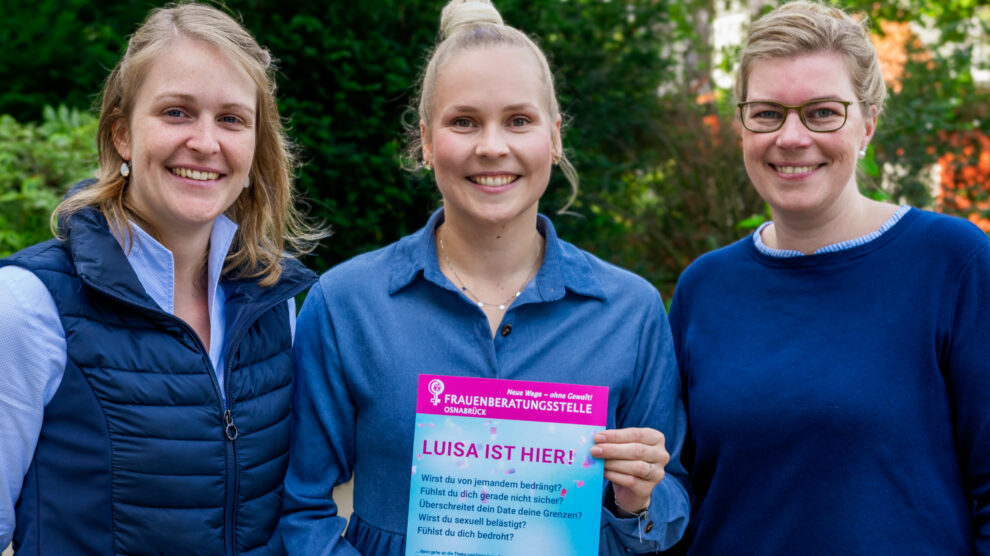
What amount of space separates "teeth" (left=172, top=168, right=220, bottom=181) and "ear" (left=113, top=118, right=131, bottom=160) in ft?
0.49

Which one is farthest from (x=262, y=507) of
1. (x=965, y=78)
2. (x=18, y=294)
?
(x=965, y=78)

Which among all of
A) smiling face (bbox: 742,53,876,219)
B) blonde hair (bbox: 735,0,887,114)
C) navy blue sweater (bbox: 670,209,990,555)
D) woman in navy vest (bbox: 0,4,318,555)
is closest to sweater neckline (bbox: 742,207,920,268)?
navy blue sweater (bbox: 670,209,990,555)

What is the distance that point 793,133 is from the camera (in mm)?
2627

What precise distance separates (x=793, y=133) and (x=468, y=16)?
994 mm

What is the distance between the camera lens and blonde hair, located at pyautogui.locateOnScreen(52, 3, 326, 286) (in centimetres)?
241

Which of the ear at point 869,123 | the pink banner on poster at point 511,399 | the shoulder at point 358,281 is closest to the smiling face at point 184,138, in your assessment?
the shoulder at point 358,281

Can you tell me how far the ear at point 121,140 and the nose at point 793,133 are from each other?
1.80 metres

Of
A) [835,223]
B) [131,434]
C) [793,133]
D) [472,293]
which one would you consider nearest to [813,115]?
[793,133]

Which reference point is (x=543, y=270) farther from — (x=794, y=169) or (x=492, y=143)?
(x=794, y=169)

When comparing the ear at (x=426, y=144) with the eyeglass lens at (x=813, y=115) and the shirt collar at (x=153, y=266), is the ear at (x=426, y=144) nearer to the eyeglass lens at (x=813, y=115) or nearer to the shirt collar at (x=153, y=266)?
the shirt collar at (x=153, y=266)

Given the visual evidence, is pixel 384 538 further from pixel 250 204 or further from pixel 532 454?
pixel 250 204

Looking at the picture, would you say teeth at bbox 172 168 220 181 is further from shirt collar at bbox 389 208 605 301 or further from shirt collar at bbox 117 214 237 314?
shirt collar at bbox 389 208 605 301

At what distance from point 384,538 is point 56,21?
5639 mm

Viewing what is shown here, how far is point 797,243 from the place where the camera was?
9.02 ft
